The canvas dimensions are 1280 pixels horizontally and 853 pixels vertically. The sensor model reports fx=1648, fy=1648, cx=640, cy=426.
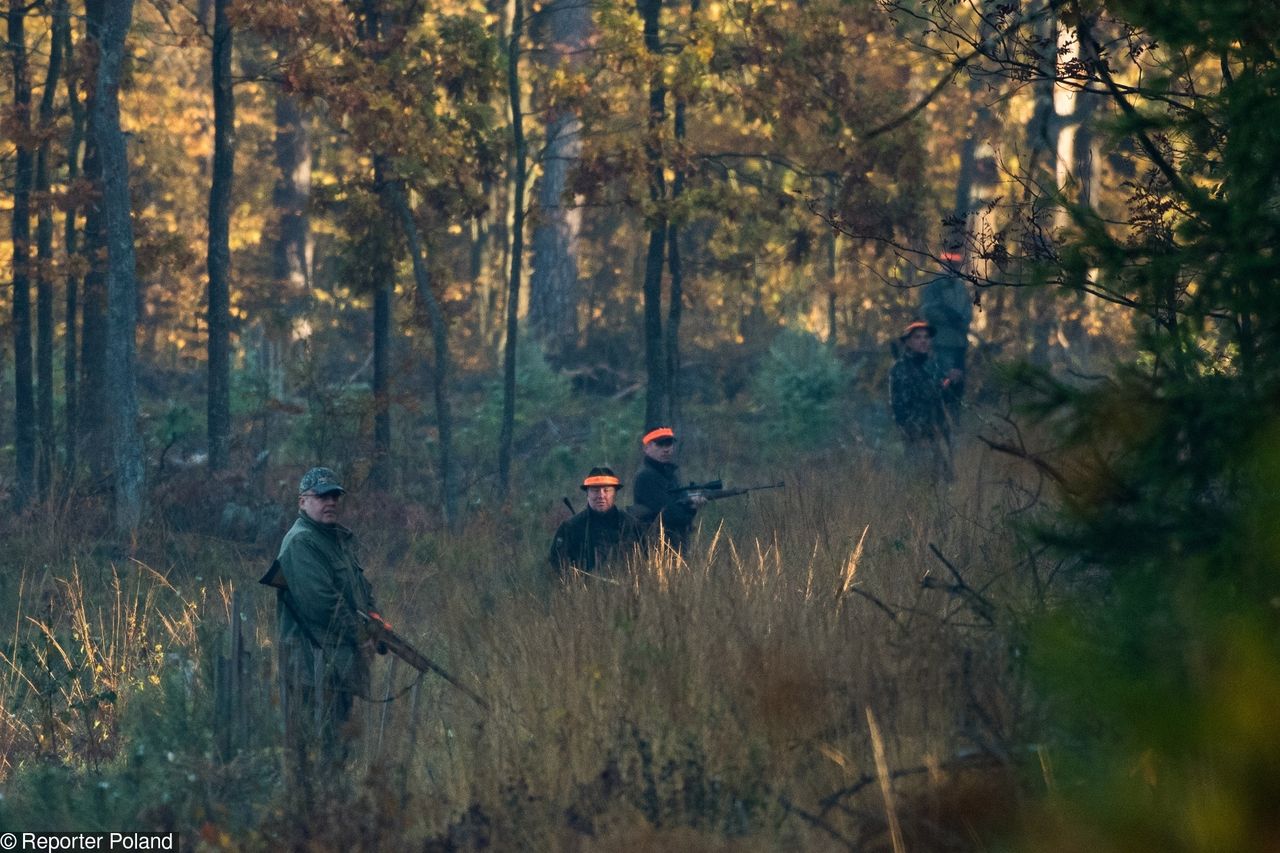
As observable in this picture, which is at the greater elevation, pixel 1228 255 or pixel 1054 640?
pixel 1228 255

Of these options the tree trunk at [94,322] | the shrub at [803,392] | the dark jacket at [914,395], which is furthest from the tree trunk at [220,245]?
the dark jacket at [914,395]

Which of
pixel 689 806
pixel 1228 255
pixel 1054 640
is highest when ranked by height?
pixel 1228 255

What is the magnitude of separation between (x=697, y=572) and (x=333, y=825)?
119 inches

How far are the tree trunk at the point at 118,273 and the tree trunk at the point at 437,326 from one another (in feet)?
9.40

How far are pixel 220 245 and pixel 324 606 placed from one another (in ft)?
34.4

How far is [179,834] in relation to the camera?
616cm

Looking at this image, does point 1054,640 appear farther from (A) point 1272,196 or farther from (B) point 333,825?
(B) point 333,825

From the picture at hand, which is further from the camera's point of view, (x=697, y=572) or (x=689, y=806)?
(x=697, y=572)

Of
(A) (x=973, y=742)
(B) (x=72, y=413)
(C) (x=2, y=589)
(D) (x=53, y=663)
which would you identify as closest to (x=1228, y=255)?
(A) (x=973, y=742)

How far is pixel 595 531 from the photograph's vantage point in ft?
35.7

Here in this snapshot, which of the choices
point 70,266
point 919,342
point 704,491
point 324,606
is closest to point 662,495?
point 704,491

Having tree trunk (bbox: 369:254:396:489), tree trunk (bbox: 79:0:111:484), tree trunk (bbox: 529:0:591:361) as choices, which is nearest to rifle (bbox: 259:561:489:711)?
tree trunk (bbox: 369:254:396:489)

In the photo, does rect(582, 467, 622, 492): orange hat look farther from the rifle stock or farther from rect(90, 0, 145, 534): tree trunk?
rect(90, 0, 145, 534): tree trunk

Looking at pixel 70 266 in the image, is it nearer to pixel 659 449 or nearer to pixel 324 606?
pixel 659 449
